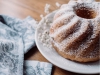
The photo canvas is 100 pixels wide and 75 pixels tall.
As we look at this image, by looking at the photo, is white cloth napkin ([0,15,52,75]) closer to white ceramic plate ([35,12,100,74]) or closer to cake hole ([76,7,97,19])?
white ceramic plate ([35,12,100,74])

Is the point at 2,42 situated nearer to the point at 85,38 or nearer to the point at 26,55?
the point at 26,55

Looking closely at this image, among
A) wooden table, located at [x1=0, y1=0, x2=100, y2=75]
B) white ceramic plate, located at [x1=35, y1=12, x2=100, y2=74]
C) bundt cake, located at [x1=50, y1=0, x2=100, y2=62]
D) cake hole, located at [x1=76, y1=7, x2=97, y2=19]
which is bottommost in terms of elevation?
white ceramic plate, located at [x1=35, y1=12, x2=100, y2=74]

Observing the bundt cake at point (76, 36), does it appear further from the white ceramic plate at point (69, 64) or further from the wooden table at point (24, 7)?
the wooden table at point (24, 7)

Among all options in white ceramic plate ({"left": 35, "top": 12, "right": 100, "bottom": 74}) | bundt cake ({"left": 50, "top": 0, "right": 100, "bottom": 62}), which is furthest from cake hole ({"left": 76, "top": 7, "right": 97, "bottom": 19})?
white ceramic plate ({"left": 35, "top": 12, "right": 100, "bottom": 74})

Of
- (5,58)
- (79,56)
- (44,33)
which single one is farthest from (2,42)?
(79,56)

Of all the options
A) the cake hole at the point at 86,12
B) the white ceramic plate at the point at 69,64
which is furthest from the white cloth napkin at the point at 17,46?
the cake hole at the point at 86,12
